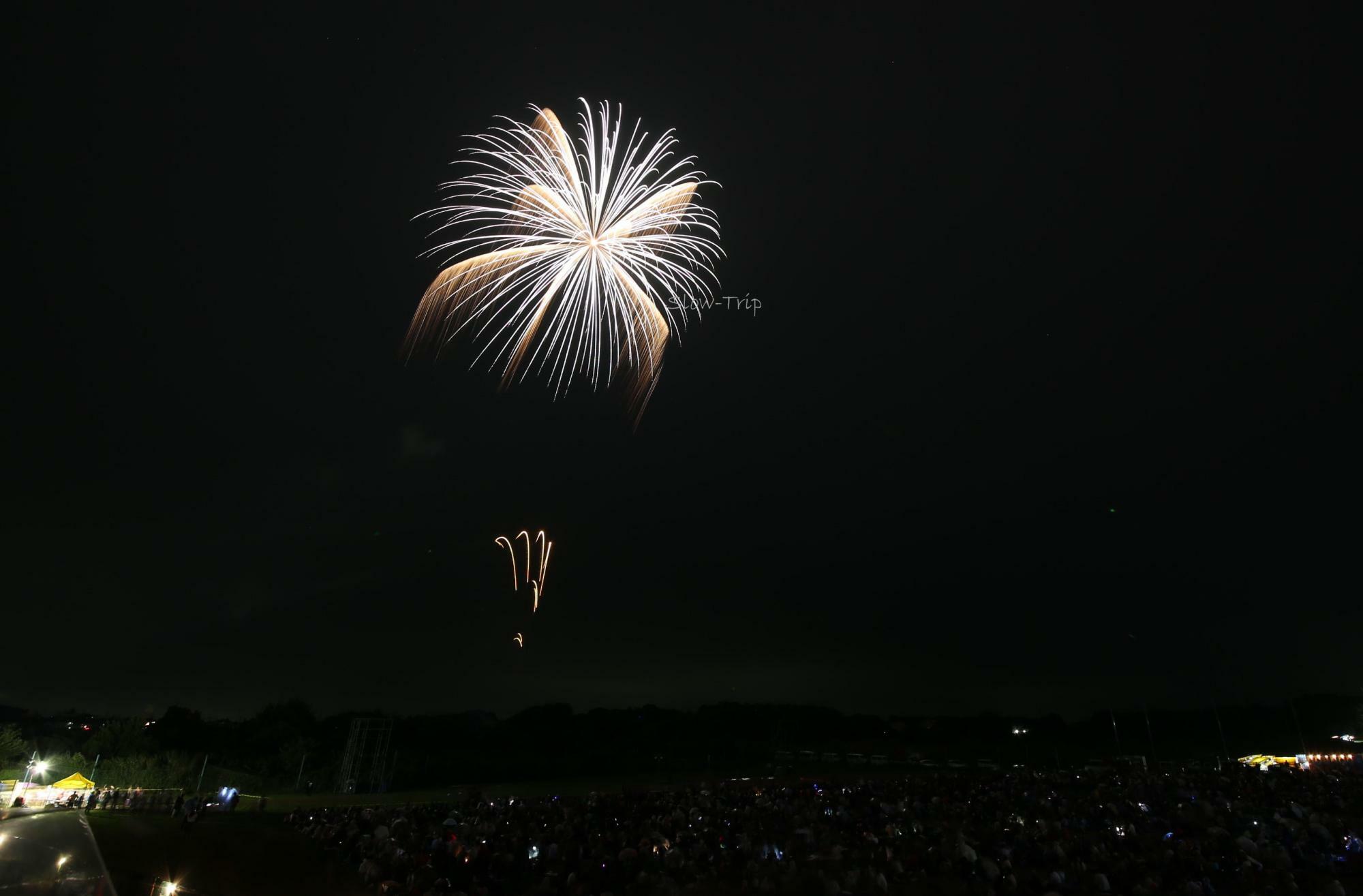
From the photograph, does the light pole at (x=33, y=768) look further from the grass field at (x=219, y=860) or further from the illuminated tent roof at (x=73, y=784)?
the grass field at (x=219, y=860)

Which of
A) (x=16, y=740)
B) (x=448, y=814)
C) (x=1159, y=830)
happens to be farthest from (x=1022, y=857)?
(x=16, y=740)

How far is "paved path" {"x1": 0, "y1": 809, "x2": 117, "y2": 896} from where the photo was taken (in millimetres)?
12133

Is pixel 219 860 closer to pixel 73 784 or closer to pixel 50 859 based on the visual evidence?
pixel 50 859

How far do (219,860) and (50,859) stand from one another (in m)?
5.07

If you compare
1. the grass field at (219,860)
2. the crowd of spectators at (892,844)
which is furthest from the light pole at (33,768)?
the crowd of spectators at (892,844)

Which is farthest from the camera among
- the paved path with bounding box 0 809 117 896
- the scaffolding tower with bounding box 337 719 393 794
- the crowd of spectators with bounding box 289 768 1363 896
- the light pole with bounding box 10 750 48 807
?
the light pole with bounding box 10 750 48 807

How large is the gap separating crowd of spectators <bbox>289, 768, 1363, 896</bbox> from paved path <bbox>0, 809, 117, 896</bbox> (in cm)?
546

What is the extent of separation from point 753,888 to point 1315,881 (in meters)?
11.5

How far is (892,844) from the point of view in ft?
58.7

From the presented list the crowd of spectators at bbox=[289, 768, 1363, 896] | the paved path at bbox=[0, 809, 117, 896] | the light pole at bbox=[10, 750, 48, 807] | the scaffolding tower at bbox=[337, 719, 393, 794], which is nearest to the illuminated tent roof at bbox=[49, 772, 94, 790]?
the light pole at bbox=[10, 750, 48, 807]

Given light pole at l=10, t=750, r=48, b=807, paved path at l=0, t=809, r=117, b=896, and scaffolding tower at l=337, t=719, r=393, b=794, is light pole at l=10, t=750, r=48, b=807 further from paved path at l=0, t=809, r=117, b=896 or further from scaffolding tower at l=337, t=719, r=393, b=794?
paved path at l=0, t=809, r=117, b=896

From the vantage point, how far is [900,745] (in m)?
72.6

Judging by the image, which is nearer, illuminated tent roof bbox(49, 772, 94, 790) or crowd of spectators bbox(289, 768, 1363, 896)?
crowd of spectators bbox(289, 768, 1363, 896)

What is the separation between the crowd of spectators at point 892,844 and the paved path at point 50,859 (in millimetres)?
5463
